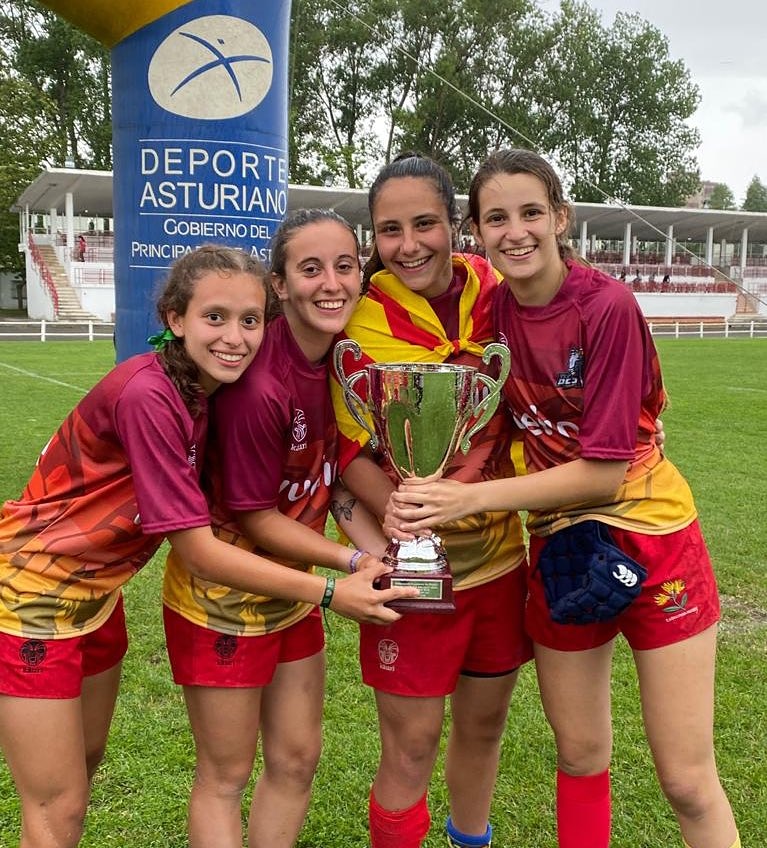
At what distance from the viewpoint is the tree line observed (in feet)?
129

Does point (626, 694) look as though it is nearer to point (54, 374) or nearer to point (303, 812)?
point (303, 812)

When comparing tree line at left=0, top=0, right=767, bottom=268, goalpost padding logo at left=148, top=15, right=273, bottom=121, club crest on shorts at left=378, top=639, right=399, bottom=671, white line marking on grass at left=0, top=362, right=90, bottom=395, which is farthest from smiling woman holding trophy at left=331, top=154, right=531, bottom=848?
tree line at left=0, top=0, right=767, bottom=268

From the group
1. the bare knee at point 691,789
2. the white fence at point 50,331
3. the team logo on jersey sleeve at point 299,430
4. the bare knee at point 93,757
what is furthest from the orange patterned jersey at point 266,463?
the white fence at point 50,331

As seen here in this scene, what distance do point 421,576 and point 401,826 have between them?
772 millimetres

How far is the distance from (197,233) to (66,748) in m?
2.96

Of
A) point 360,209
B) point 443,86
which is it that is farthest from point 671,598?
point 443,86

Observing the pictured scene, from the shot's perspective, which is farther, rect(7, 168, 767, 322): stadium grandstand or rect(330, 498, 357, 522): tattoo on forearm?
rect(7, 168, 767, 322): stadium grandstand

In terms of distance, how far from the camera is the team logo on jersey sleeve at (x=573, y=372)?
202 cm

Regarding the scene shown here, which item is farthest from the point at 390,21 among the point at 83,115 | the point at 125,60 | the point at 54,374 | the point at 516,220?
the point at 516,220

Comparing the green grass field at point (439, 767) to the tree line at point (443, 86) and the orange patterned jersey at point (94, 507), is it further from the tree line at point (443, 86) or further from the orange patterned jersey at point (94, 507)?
the tree line at point (443, 86)

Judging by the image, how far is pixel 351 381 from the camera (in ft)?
6.80

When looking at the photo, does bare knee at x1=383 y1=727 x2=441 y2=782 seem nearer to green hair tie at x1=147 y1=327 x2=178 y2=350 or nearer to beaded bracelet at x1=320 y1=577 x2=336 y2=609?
beaded bracelet at x1=320 y1=577 x2=336 y2=609

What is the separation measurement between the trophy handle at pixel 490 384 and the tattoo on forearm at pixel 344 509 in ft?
1.32

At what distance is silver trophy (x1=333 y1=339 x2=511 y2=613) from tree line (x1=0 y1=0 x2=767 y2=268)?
119 feet
